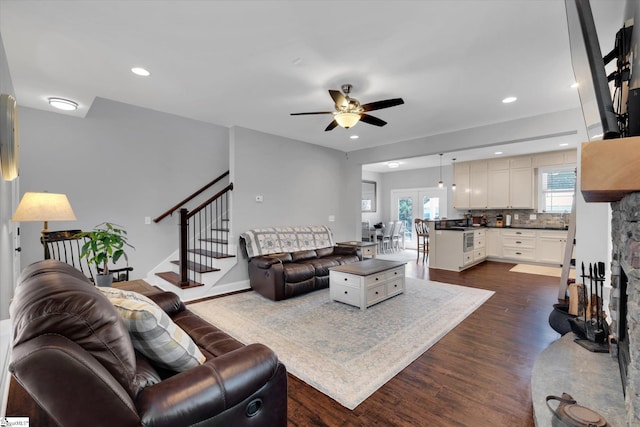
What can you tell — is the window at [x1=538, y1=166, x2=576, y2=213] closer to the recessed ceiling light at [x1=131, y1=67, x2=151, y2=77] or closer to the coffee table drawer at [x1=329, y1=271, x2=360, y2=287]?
the coffee table drawer at [x1=329, y1=271, x2=360, y2=287]

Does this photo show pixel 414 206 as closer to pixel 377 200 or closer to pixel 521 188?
pixel 377 200

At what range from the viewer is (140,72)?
2865 mm

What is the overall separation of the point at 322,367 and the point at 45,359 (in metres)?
1.93

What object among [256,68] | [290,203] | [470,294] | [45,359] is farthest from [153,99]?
[470,294]

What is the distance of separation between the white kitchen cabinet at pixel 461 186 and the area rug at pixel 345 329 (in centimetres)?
399

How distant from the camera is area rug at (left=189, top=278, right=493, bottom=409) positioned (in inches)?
88.4

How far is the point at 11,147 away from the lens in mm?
2125

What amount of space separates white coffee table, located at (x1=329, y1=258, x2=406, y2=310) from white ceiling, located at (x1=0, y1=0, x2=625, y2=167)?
85.5 inches

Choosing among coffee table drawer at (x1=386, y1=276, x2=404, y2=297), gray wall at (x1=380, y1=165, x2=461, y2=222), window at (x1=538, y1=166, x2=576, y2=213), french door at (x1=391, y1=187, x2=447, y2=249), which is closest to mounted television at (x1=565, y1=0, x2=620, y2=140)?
coffee table drawer at (x1=386, y1=276, x2=404, y2=297)

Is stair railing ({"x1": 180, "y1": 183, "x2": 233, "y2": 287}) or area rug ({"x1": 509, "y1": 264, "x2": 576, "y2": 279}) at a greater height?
stair railing ({"x1": 180, "y1": 183, "x2": 233, "y2": 287})

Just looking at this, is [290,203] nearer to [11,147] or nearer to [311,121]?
[311,121]

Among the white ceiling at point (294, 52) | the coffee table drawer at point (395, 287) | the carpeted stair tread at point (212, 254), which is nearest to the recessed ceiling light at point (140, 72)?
the white ceiling at point (294, 52)

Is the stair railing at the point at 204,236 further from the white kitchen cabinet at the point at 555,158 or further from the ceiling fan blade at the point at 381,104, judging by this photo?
the white kitchen cabinet at the point at 555,158

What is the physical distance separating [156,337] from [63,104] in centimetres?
382
